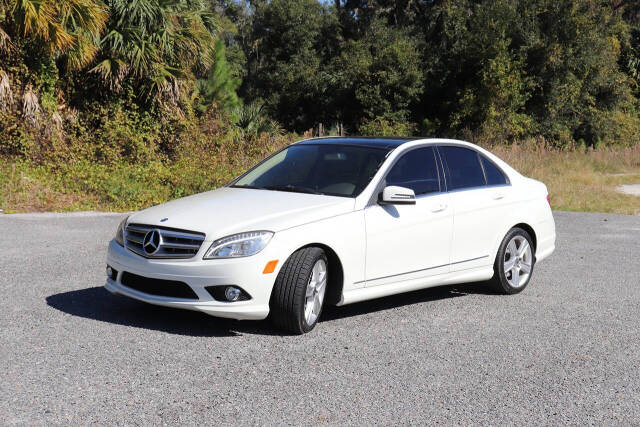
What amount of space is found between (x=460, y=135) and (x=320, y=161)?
3060 cm

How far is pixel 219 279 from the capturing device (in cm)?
511

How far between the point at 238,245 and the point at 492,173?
321 centimetres

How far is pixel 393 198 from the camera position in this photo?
5895 millimetres

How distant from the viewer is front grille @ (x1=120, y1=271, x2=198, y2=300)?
525 centimetres

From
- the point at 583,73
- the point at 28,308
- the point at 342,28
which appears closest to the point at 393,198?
the point at 28,308

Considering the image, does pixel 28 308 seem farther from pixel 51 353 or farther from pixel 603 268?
pixel 603 268

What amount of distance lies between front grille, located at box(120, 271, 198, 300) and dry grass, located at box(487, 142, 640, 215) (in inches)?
505

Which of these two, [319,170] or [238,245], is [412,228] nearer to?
[319,170]

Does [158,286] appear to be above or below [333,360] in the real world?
A: above

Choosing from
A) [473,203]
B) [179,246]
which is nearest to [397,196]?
[473,203]

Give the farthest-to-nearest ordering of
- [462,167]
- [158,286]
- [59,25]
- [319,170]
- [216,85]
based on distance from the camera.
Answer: [216,85] → [59,25] → [462,167] → [319,170] → [158,286]

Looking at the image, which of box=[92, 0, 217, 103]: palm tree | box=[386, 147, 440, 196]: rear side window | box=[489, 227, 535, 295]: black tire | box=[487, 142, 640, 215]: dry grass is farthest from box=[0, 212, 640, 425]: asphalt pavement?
box=[92, 0, 217, 103]: palm tree

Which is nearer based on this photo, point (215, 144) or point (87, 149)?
point (87, 149)

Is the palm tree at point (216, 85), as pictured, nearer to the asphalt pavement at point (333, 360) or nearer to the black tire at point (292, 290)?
the asphalt pavement at point (333, 360)
